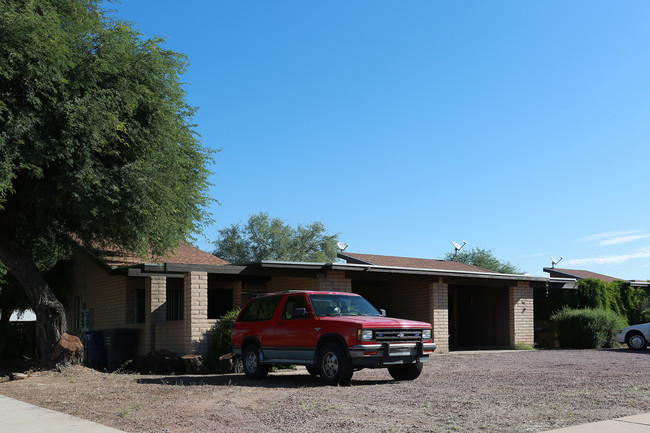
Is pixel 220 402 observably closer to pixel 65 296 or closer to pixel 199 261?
pixel 199 261

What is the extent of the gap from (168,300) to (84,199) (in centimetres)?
693

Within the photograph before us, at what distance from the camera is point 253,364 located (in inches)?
579

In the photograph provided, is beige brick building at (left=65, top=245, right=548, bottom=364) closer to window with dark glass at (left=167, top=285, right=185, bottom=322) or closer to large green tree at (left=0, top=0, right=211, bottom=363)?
window with dark glass at (left=167, top=285, right=185, bottom=322)

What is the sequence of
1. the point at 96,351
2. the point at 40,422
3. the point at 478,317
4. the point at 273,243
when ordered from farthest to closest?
the point at 273,243 < the point at 478,317 < the point at 96,351 < the point at 40,422

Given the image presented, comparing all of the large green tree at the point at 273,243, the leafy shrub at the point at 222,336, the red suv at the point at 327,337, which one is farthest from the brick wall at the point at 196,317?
the large green tree at the point at 273,243

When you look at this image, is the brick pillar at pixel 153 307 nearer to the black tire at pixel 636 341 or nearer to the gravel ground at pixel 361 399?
the gravel ground at pixel 361 399

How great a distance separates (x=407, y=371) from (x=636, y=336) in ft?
44.4

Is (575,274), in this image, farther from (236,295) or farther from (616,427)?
(616,427)

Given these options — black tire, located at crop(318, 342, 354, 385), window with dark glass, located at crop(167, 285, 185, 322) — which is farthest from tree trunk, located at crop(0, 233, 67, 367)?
black tire, located at crop(318, 342, 354, 385)

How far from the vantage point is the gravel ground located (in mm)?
8484

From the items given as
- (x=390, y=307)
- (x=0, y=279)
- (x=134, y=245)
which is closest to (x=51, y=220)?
(x=134, y=245)

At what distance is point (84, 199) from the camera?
56.6 feet

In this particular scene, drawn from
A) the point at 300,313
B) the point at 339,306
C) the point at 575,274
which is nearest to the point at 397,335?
the point at 339,306

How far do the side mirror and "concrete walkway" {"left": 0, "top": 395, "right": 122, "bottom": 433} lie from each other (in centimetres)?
494
